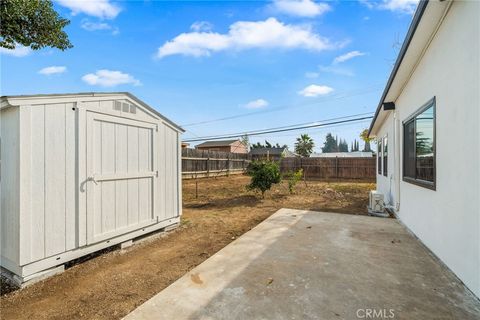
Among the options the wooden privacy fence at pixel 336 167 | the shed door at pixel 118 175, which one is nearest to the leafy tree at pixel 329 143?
the wooden privacy fence at pixel 336 167

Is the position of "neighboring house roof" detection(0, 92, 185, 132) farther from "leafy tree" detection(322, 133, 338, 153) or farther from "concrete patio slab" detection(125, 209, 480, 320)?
"leafy tree" detection(322, 133, 338, 153)

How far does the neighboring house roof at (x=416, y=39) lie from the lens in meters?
2.32

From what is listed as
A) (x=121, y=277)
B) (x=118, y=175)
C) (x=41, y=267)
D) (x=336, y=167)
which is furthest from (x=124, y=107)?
(x=336, y=167)

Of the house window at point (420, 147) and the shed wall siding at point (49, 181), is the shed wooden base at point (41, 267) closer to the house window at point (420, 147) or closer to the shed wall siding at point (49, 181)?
the shed wall siding at point (49, 181)

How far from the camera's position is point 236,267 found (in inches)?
100

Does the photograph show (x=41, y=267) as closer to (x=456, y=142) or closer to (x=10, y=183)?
(x=10, y=183)

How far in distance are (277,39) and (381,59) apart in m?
3.99

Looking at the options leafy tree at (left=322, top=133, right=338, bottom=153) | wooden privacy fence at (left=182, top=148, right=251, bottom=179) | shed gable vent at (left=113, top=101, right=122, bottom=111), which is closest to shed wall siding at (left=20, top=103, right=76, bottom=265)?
shed gable vent at (left=113, top=101, right=122, bottom=111)

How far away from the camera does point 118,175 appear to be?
123 inches

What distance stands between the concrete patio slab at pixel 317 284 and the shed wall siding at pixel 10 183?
1672 millimetres

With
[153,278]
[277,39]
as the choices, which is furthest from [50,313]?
[277,39]

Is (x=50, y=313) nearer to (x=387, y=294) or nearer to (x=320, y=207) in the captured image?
(x=387, y=294)

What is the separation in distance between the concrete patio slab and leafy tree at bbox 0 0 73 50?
7.56m

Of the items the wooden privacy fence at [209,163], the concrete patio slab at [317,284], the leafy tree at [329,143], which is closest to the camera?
the concrete patio slab at [317,284]
